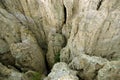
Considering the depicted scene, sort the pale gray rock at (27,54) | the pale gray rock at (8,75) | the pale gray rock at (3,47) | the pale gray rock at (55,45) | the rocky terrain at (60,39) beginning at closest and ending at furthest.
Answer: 1. the rocky terrain at (60,39)
2. the pale gray rock at (8,75)
3. the pale gray rock at (27,54)
4. the pale gray rock at (3,47)
5. the pale gray rock at (55,45)

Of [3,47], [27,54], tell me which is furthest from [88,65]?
[3,47]

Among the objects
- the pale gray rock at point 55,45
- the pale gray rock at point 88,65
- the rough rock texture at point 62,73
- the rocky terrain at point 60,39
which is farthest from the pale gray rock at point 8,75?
the pale gray rock at point 88,65

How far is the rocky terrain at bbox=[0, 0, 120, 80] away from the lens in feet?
80.4

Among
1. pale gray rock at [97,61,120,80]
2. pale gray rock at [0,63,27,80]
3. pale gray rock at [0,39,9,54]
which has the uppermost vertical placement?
pale gray rock at [97,61,120,80]

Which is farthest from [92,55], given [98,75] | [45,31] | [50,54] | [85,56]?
[45,31]

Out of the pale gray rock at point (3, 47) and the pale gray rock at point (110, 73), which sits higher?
the pale gray rock at point (110, 73)

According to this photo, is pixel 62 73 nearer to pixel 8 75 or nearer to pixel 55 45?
pixel 8 75

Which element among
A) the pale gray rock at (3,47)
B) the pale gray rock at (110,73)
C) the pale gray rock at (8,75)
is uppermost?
the pale gray rock at (110,73)

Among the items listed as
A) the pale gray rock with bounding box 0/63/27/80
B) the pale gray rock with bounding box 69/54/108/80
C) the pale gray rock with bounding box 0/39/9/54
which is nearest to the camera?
the pale gray rock with bounding box 69/54/108/80

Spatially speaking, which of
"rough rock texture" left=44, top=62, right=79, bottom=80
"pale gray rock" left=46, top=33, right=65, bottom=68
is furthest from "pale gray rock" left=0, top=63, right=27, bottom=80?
"pale gray rock" left=46, top=33, right=65, bottom=68

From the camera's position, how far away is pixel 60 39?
2966 cm

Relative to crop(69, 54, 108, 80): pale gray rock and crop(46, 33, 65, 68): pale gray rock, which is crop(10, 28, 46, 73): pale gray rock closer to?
crop(46, 33, 65, 68): pale gray rock

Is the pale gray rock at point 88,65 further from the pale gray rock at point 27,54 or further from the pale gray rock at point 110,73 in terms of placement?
the pale gray rock at point 27,54

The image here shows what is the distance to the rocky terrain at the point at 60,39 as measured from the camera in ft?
80.4
